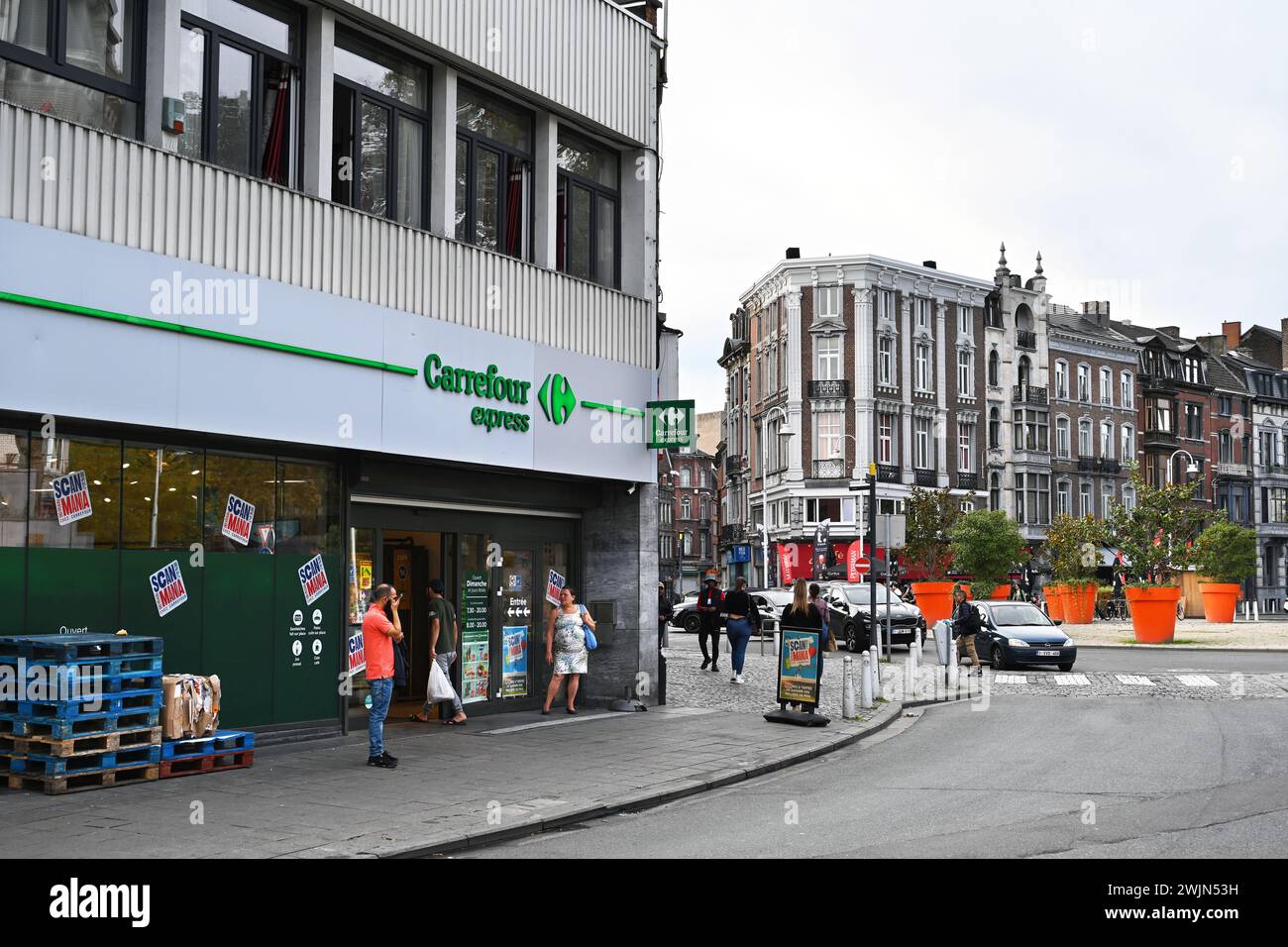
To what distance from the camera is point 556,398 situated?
730 inches

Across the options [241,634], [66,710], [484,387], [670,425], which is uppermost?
[484,387]

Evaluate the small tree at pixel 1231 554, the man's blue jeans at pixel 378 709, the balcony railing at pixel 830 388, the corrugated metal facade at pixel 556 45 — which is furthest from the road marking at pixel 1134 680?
the balcony railing at pixel 830 388

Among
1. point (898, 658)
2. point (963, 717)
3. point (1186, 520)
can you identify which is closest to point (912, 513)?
point (1186, 520)

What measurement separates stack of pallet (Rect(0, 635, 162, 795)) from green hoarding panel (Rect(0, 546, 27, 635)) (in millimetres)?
226

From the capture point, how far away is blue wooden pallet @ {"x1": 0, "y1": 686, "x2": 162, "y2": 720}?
11.2 meters

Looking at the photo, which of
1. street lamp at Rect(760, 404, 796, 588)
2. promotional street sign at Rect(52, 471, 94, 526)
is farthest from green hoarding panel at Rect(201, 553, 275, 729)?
street lamp at Rect(760, 404, 796, 588)

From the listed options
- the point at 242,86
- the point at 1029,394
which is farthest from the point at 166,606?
the point at 1029,394

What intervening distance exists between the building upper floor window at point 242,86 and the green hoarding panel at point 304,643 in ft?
14.0

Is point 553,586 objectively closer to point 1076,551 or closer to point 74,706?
point 74,706

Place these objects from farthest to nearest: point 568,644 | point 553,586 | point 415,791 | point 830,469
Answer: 1. point 830,469
2. point 553,586
3. point 568,644
4. point 415,791

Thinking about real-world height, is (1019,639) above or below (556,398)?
below

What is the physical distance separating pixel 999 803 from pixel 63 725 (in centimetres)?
Result: 757

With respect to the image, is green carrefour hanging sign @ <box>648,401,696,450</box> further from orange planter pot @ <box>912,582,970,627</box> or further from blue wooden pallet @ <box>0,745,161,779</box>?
orange planter pot @ <box>912,582,970,627</box>
